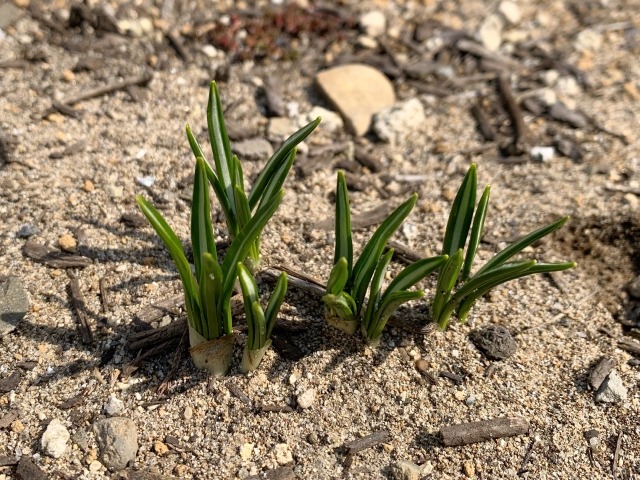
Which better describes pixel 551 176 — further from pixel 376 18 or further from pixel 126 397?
pixel 126 397

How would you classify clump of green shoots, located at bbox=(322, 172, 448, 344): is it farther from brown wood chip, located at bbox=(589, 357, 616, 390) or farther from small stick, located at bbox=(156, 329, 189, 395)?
brown wood chip, located at bbox=(589, 357, 616, 390)

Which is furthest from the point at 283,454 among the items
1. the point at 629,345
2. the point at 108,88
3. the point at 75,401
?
the point at 108,88

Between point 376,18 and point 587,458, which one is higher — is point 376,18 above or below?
above

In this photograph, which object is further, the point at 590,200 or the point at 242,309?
the point at 590,200

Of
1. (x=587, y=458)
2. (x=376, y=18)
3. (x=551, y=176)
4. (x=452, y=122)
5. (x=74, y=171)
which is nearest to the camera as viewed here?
(x=587, y=458)

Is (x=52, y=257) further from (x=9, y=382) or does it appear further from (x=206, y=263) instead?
(x=206, y=263)

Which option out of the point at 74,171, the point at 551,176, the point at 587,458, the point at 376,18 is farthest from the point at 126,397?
the point at 376,18
